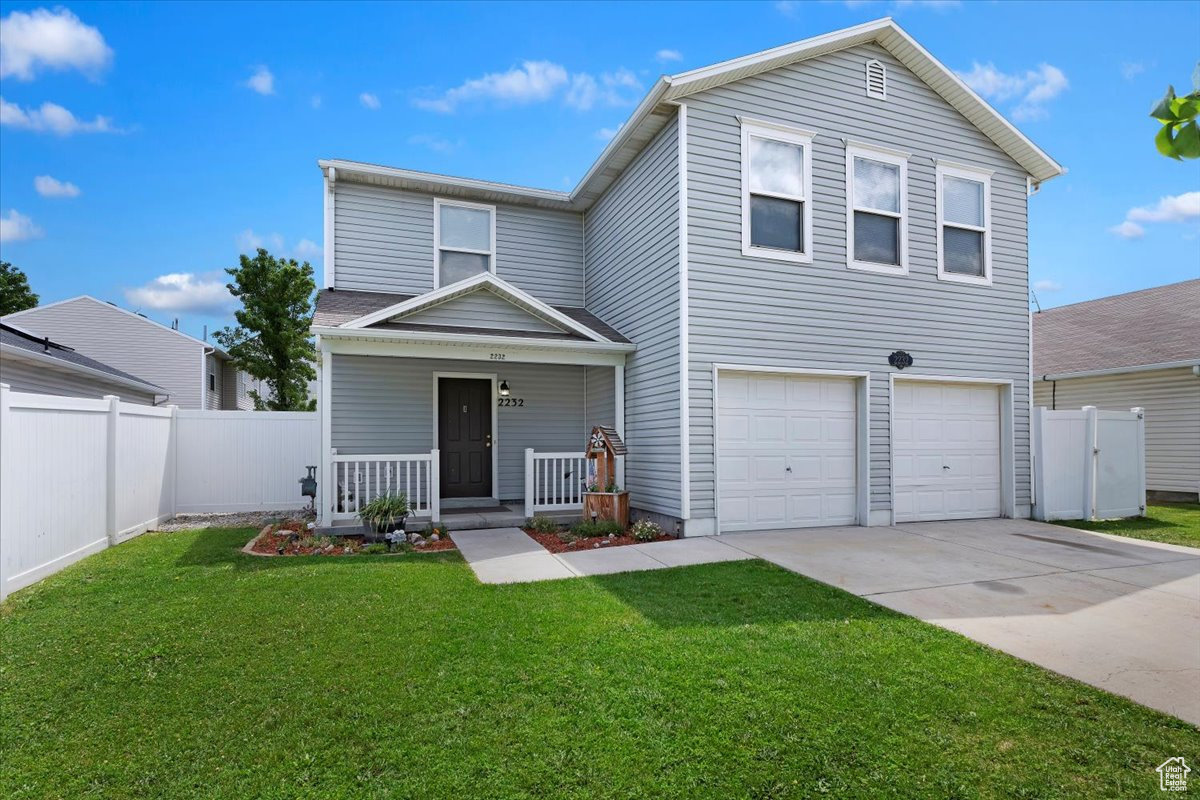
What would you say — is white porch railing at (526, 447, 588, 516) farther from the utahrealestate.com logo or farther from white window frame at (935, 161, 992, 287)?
the utahrealestate.com logo

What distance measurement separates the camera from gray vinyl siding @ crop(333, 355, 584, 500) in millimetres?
10453

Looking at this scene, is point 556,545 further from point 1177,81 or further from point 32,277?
point 32,277

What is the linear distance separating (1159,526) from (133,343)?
1074 inches

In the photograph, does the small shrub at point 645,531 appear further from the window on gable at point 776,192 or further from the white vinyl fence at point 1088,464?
the white vinyl fence at point 1088,464

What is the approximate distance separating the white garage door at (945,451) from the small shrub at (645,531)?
12.5 ft

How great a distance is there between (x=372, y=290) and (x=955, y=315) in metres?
9.74

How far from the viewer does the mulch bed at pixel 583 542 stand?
7602 mm

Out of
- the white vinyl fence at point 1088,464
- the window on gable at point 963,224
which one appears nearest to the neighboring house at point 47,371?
the window on gable at point 963,224

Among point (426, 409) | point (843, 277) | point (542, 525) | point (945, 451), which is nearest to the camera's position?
point (542, 525)

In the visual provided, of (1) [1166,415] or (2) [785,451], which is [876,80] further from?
(1) [1166,415]

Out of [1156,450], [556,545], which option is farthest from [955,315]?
[1156,450]

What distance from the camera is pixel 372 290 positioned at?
10.8 meters

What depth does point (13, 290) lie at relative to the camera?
27.3 m

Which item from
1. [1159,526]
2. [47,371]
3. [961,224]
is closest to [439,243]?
[47,371]
